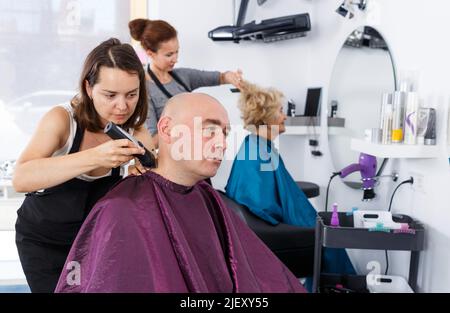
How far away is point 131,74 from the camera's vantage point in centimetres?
116

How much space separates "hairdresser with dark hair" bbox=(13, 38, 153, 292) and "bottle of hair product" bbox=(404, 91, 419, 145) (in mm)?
936

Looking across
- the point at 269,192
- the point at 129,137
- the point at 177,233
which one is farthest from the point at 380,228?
the point at 129,137

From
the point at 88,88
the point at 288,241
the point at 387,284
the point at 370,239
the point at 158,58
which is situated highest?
A: the point at 158,58

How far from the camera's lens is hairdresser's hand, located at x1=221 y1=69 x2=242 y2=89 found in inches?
93.0

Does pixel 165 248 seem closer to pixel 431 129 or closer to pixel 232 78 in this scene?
pixel 431 129

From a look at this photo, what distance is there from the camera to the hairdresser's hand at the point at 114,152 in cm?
96

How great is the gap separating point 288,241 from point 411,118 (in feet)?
2.36

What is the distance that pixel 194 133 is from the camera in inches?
42.0

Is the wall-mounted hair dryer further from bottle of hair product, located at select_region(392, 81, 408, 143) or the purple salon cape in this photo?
the purple salon cape

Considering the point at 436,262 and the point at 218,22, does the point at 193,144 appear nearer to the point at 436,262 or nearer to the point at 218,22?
the point at 436,262

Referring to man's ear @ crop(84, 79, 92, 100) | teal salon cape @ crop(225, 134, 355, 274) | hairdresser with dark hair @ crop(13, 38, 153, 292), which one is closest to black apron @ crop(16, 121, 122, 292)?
hairdresser with dark hair @ crop(13, 38, 153, 292)

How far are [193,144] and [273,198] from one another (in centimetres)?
106

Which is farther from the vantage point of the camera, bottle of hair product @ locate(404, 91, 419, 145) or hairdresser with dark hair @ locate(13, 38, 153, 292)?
bottle of hair product @ locate(404, 91, 419, 145)
